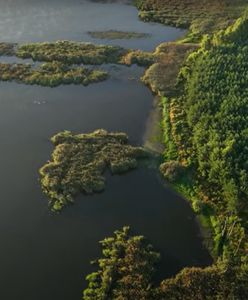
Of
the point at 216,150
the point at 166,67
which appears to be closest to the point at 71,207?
the point at 216,150

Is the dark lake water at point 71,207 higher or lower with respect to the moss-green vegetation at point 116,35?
lower

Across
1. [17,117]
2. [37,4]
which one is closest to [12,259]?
[17,117]

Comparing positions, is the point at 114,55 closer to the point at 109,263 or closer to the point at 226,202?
the point at 226,202

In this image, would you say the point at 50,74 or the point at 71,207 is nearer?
the point at 71,207

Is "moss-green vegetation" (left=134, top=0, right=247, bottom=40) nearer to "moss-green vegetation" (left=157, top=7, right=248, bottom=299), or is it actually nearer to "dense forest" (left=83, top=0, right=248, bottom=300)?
"dense forest" (left=83, top=0, right=248, bottom=300)

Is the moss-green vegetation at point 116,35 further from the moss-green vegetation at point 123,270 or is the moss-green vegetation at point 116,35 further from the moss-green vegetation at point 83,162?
the moss-green vegetation at point 123,270

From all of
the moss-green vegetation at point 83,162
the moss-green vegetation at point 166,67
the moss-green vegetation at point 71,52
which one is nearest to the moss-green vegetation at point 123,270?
the moss-green vegetation at point 83,162

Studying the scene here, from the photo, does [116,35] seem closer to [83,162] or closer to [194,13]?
[194,13]
